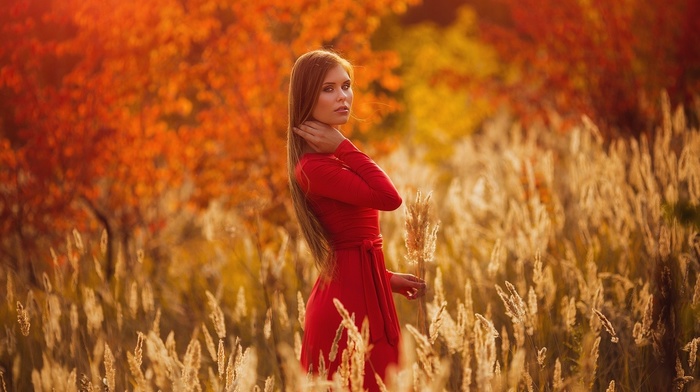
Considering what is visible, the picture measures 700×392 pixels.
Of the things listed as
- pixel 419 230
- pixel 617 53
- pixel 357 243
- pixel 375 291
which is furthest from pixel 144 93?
pixel 617 53

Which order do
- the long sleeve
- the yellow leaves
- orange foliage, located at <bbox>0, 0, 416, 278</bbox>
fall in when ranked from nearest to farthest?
the long sleeve, orange foliage, located at <bbox>0, 0, 416, 278</bbox>, the yellow leaves

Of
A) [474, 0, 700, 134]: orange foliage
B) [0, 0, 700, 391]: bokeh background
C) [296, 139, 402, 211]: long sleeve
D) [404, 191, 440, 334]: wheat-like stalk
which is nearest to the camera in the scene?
A: [404, 191, 440, 334]: wheat-like stalk

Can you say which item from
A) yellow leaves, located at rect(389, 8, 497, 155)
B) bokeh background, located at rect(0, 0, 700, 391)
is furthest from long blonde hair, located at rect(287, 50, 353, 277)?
yellow leaves, located at rect(389, 8, 497, 155)

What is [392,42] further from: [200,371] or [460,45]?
[200,371]

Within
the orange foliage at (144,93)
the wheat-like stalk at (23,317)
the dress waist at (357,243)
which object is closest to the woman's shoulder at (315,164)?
the dress waist at (357,243)

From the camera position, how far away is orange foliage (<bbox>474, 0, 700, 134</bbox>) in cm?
820

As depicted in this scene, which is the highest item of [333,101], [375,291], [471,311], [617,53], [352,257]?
[617,53]

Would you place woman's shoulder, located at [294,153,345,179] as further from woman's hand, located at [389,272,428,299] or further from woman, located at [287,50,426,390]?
woman's hand, located at [389,272,428,299]

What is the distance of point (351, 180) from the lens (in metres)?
2.50

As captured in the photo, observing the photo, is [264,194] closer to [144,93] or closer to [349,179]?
[144,93]

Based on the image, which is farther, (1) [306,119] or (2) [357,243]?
(1) [306,119]

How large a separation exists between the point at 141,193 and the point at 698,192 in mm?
5153

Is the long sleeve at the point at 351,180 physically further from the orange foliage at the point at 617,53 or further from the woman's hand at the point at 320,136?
the orange foliage at the point at 617,53

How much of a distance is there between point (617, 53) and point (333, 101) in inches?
260
